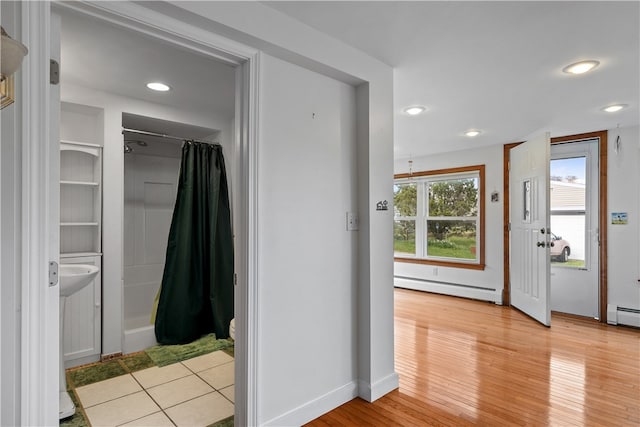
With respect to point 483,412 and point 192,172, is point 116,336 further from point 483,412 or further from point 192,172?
point 483,412

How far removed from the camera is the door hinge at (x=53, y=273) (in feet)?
4.28

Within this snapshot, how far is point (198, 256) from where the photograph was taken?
3414 mm

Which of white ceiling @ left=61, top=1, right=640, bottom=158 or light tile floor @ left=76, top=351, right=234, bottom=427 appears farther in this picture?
light tile floor @ left=76, top=351, right=234, bottom=427

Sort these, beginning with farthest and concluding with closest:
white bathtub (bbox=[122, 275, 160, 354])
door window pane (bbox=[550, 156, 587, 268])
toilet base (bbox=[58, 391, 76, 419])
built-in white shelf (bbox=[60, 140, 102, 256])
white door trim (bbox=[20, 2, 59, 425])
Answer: door window pane (bbox=[550, 156, 587, 268]) → white bathtub (bbox=[122, 275, 160, 354]) → built-in white shelf (bbox=[60, 140, 102, 256]) → toilet base (bbox=[58, 391, 76, 419]) → white door trim (bbox=[20, 2, 59, 425])

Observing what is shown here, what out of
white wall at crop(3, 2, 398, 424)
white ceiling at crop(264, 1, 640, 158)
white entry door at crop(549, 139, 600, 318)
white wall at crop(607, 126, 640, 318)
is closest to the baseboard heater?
white wall at crop(607, 126, 640, 318)

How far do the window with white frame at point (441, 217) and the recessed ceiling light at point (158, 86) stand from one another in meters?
3.49

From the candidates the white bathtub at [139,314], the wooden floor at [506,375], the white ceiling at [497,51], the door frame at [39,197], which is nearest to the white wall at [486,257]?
the wooden floor at [506,375]

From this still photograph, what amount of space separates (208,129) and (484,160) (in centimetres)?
392

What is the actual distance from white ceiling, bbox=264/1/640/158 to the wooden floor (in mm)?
2267

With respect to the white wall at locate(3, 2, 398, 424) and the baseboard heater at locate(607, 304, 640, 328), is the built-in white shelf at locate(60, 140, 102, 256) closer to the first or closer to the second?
the white wall at locate(3, 2, 398, 424)

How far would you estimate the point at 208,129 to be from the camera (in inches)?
139

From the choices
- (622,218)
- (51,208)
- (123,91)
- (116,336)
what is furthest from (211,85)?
(622,218)

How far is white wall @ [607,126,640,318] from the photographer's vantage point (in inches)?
153

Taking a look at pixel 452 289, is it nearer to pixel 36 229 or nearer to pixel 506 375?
pixel 506 375
